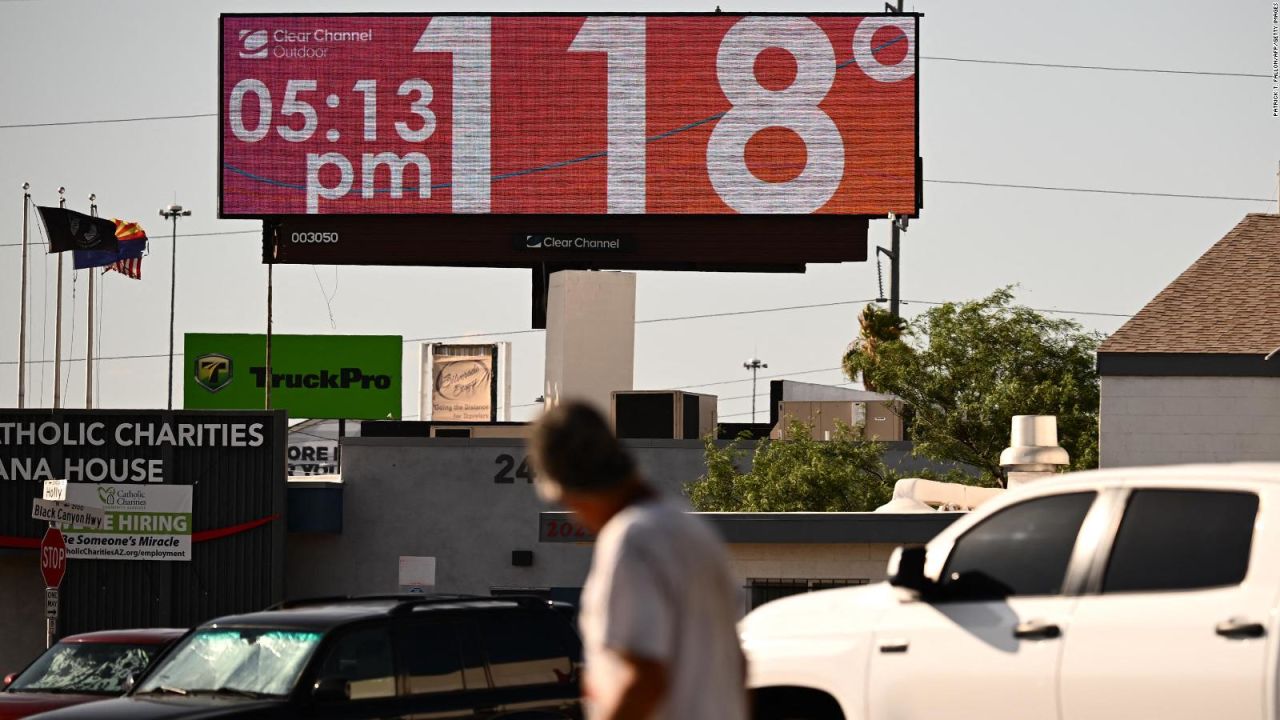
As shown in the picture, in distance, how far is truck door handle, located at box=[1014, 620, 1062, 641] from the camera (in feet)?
24.2

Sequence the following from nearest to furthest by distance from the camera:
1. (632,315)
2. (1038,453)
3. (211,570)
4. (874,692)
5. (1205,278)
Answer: (874,692), (1038,453), (1205,278), (211,570), (632,315)

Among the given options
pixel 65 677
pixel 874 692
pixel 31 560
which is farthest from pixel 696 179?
pixel 874 692

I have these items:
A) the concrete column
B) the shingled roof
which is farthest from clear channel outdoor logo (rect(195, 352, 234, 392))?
the shingled roof

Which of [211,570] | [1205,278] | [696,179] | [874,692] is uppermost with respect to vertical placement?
[696,179]

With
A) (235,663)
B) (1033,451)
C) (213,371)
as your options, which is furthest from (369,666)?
(213,371)

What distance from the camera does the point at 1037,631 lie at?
293 inches

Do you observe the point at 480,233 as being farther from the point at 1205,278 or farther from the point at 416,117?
the point at 1205,278

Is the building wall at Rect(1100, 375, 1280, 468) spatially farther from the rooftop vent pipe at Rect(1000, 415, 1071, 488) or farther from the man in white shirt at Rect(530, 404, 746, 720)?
the man in white shirt at Rect(530, 404, 746, 720)

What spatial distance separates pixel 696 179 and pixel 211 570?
1362 cm

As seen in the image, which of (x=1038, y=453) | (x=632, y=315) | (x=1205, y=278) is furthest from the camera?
(x=632, y=315)

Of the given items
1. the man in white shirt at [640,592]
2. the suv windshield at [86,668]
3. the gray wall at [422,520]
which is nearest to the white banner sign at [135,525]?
the gray wall at [422,520]

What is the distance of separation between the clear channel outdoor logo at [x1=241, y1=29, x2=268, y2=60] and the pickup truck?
125ft

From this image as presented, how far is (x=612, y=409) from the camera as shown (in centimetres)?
4569

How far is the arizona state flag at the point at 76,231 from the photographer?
1887 inches
